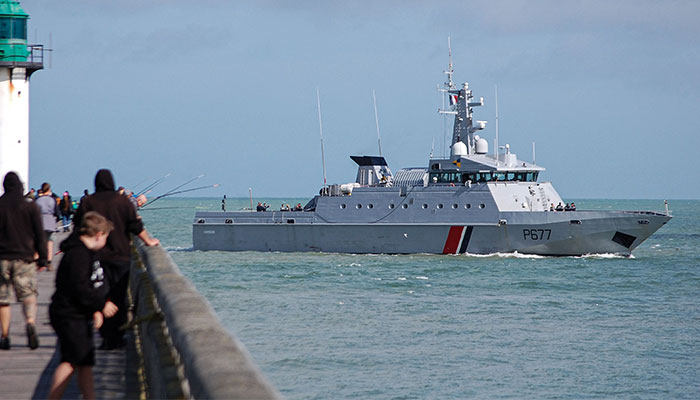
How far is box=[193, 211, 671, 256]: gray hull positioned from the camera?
123 feet

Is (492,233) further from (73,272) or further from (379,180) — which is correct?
(73,272)

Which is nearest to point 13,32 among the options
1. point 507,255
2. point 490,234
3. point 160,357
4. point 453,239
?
point 160,357

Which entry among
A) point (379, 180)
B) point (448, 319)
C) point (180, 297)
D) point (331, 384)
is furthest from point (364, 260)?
point (180, 297)

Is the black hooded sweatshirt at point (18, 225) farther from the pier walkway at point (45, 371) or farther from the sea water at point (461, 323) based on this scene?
the sea water at point (461, 323)

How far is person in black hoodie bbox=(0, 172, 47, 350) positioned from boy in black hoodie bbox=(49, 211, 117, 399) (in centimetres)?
282

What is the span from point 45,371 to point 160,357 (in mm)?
2902

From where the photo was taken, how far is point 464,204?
37.5 m

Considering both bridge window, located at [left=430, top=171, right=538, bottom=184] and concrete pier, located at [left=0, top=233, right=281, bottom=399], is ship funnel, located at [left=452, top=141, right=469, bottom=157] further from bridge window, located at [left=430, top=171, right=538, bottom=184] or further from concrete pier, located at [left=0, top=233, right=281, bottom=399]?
concrete pier, located at [left=0, top=233, right=281, bottom=399]

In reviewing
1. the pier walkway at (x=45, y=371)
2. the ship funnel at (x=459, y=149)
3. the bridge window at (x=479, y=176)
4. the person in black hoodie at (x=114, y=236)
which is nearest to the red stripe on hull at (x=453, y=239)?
the bridge window at (x=479, y=176)

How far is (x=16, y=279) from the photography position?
862 cm

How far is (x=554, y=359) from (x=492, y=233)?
64.2 ft

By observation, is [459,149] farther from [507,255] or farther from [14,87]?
[14,87]

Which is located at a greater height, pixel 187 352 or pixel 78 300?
pixel 78 300

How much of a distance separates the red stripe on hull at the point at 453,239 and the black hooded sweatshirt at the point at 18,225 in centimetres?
3019
